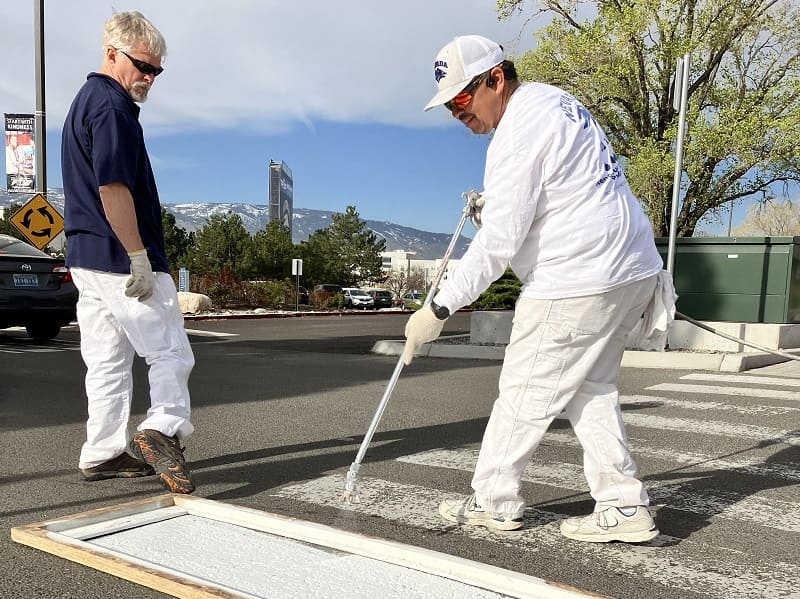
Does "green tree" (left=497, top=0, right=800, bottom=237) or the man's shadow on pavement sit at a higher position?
"green tree" (left=497, top=0, right=800, bottom=237)

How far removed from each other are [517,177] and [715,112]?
1856 centimetres

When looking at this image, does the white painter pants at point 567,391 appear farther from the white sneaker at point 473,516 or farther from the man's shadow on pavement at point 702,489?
the man's shadow on pavement at point 702,489

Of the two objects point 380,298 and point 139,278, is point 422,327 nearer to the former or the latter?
point 139,278

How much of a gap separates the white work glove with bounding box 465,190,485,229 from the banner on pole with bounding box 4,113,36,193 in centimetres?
1455

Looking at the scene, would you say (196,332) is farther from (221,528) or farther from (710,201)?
(221,528)

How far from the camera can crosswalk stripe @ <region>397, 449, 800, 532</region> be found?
12.1ft

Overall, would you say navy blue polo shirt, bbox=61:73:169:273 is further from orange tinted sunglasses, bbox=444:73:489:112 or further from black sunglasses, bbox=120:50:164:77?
orange tinted sunglasses, bbox=444:73:489:112

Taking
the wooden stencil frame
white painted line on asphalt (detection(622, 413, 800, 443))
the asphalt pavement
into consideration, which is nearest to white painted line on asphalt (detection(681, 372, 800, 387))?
the asphalt pavement

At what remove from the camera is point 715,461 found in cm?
486

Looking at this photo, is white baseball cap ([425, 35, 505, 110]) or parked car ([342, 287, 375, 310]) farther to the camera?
parked car ([342, 287, 375, 310])

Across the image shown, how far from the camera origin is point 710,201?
66.0ft

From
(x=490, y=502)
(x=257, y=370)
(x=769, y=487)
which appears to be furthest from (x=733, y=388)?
(x=490, y=502)

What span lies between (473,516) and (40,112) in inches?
609

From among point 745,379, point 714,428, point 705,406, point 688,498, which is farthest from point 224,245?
point 688,498
